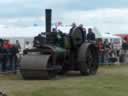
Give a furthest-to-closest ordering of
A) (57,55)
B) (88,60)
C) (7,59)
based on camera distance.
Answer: (7,59) < (88,60) < (57,55)

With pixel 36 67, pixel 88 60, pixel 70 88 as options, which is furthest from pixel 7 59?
pixel 70 88

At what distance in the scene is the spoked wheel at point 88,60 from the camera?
1975 centimetres

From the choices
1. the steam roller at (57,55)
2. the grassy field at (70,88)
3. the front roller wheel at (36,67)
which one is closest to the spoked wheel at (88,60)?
the steam roller at (57,55)

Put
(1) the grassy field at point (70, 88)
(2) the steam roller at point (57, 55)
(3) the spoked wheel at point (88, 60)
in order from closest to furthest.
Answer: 1. (1) the grassy field at point (70, 88)
2. (2) the steam roller at point (57, 55)
3. (3) the spoked wheel at point (88, 60)

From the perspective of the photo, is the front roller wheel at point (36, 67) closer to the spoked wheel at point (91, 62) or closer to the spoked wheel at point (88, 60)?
the spoked wheel at point (88, 60)

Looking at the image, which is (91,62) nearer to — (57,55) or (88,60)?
(88,60)

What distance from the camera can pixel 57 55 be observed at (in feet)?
60.6

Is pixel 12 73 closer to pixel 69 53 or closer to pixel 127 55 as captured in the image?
pixel 69 53

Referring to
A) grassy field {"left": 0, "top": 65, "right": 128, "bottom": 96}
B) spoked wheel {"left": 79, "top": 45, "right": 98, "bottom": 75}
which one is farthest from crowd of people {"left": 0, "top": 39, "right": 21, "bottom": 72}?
grassy field {"left": 0, "top": 65, "right": 128, "bottom": 96}

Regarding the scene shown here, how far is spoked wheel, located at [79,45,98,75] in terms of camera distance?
19750mm

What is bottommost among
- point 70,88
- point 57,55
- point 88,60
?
point 70,88

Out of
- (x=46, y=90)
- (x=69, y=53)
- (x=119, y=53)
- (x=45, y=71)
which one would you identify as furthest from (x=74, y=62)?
(x=119, y=53)

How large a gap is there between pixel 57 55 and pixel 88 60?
2178mm

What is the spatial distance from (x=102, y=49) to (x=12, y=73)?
9136 millimetres
